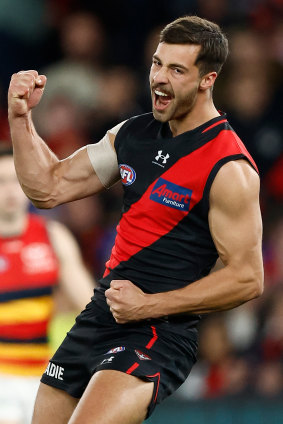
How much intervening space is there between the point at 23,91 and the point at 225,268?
116 cm

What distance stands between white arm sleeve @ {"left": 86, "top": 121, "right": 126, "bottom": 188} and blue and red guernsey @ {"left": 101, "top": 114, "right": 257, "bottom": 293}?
0.13 meters

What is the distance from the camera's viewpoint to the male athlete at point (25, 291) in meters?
6.46

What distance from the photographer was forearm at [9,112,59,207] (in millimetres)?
4430

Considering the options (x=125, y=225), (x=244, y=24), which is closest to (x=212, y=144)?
(x=125, y=225)

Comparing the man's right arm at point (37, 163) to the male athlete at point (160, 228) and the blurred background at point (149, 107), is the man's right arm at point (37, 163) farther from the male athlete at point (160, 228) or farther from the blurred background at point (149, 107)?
the blurred background at point (149, 107)

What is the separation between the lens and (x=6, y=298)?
6.47 m

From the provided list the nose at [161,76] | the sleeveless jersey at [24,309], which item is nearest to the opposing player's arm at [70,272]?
the sleeveless jersey at [24,309]

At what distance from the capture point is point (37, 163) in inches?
177

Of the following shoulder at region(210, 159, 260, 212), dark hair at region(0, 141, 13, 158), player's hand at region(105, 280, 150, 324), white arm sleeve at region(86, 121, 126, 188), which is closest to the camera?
shoulder at region(210, 159, 260, 212)

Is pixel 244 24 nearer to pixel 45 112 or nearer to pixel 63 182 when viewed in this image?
pixel 45 112

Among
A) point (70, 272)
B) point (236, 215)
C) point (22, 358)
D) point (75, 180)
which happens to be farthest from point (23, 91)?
point (22, 358)

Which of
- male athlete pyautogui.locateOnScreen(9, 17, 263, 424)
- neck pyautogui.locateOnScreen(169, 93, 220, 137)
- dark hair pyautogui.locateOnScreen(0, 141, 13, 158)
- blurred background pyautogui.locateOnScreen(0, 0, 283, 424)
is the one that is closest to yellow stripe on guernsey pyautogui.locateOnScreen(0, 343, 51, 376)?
blurred background pyautogui.locateOnScreen(0, 0, 283, 424)

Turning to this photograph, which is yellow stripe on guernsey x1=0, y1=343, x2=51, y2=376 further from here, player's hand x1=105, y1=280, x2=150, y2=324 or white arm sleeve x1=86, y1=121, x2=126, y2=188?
player's hand x1=105, y1=280, x2=150, y2=324

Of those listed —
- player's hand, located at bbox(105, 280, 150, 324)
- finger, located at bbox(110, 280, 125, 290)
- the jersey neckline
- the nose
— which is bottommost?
player's hand, located at bbox(105, 280, 150, 324)
